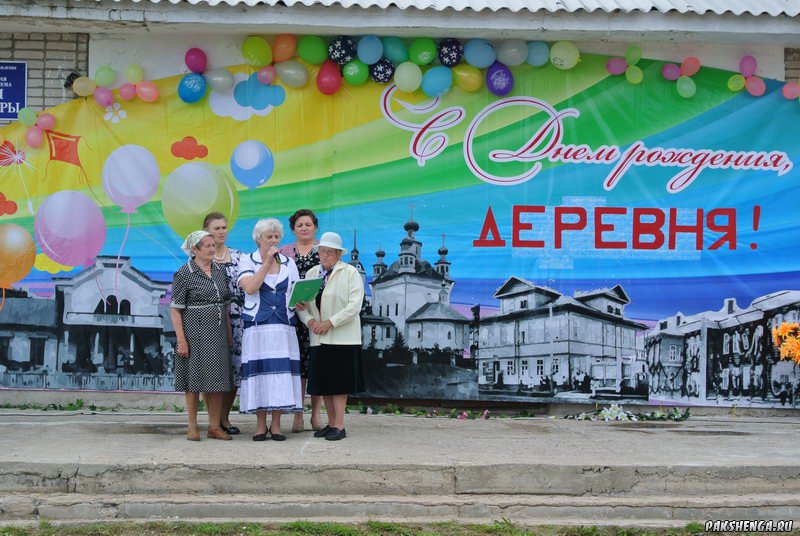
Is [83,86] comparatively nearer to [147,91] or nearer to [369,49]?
[147,91]

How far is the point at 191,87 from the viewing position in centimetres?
861

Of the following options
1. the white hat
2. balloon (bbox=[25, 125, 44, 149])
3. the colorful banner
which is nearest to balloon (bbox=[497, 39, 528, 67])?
the colorful banner

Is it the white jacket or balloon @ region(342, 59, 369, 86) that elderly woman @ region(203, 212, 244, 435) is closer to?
the white jacket

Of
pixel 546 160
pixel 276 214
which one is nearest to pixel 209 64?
pixel 276 214

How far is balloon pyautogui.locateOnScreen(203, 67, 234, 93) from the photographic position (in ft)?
28.5

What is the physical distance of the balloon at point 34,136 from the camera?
28.4 ft

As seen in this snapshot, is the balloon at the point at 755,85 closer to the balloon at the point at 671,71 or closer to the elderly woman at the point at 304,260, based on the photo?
the balloon at the point at 671,71

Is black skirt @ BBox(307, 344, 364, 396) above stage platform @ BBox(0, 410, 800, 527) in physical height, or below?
above

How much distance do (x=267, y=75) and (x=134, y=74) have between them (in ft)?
4.17

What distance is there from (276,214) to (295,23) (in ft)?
6.03

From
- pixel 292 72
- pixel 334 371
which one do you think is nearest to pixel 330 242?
pixel 334 371

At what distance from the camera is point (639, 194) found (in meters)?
8.85

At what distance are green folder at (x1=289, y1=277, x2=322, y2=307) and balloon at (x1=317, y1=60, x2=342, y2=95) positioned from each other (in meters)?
2.62

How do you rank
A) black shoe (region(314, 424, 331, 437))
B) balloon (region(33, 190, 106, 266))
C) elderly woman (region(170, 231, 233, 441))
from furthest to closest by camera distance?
balloon (region(33, 190, 106, 266)), black shoe (region(314, 424, 331, 437)), elderly woman (region(170, 231, 233, 441))
